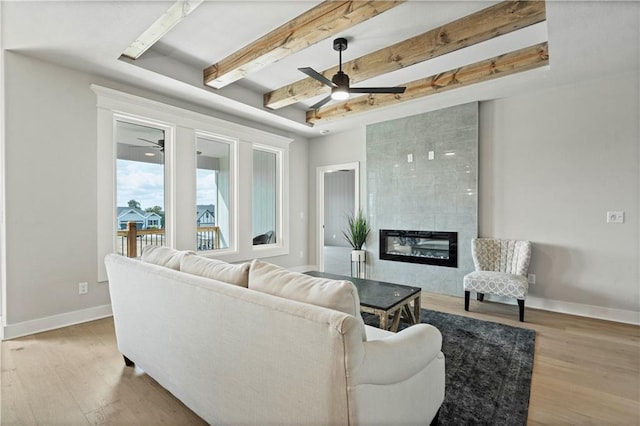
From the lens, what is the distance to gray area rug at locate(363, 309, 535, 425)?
1.81m

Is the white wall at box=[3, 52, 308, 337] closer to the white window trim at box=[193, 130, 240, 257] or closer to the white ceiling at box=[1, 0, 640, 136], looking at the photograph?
the white ceiling at box=[1, 0, 640, 136]

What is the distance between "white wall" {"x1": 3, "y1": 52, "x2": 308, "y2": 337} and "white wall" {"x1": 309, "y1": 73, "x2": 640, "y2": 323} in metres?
4.88

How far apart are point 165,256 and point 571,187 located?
4.39 metres

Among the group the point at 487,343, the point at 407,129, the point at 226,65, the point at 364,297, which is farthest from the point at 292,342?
the point at 407,129

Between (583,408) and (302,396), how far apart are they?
188 centimetres

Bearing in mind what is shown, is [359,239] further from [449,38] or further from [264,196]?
[449,38]

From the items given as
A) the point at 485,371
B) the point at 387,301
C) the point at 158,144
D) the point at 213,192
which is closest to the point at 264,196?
the point at 213,192

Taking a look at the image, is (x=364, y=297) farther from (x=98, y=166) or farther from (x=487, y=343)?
(x=98, y=166)

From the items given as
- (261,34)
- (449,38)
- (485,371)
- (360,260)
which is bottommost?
(485,371)

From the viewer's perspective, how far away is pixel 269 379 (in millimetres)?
1257

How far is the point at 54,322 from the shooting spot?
10.2 feet

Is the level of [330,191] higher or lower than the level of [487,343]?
higher

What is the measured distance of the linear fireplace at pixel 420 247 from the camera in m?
4.48

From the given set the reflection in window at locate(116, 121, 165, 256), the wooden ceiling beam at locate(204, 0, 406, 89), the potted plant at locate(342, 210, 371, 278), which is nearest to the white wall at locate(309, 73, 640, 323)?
the potted plant at locate(342, 210, 371, 278)
